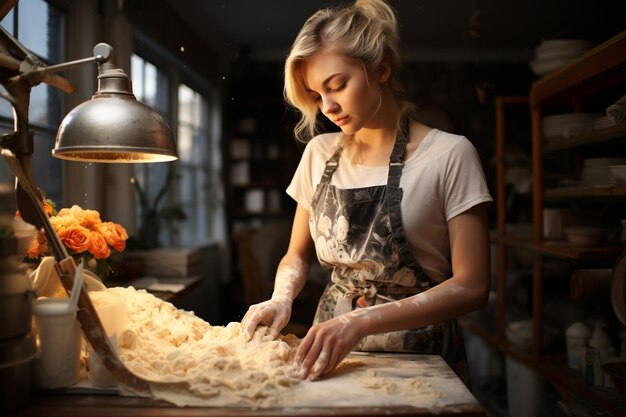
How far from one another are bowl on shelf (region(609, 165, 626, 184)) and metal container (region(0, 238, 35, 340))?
73.6 inches

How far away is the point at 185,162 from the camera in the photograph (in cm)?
307

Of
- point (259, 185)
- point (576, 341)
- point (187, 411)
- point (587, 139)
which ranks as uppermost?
point (587, 139)

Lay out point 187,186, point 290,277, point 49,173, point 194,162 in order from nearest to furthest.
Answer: point 290,277, point 49,173, point 194,162, point 187,186

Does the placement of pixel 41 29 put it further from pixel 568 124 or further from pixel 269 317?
pixel 568 124

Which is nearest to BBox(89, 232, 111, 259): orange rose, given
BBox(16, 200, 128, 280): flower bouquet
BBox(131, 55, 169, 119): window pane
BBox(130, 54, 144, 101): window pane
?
BBox(16, 200, 128, 280): flower bouquet

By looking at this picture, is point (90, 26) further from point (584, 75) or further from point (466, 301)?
point (584, 75)

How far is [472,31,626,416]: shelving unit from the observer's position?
1.97 m

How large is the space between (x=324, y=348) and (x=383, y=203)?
50cm

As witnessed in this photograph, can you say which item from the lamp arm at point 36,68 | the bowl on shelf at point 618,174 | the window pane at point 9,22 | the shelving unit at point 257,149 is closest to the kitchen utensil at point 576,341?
the bowl on shelf at point 618,174

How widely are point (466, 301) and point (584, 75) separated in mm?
1271

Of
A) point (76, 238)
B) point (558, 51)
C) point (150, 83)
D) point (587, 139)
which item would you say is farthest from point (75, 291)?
point (558, 51)

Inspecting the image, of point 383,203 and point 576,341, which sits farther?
point 576,341

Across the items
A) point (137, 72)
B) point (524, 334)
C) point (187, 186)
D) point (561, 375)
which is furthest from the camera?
point (187, 186)

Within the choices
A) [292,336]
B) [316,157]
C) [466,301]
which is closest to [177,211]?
[316,157]
